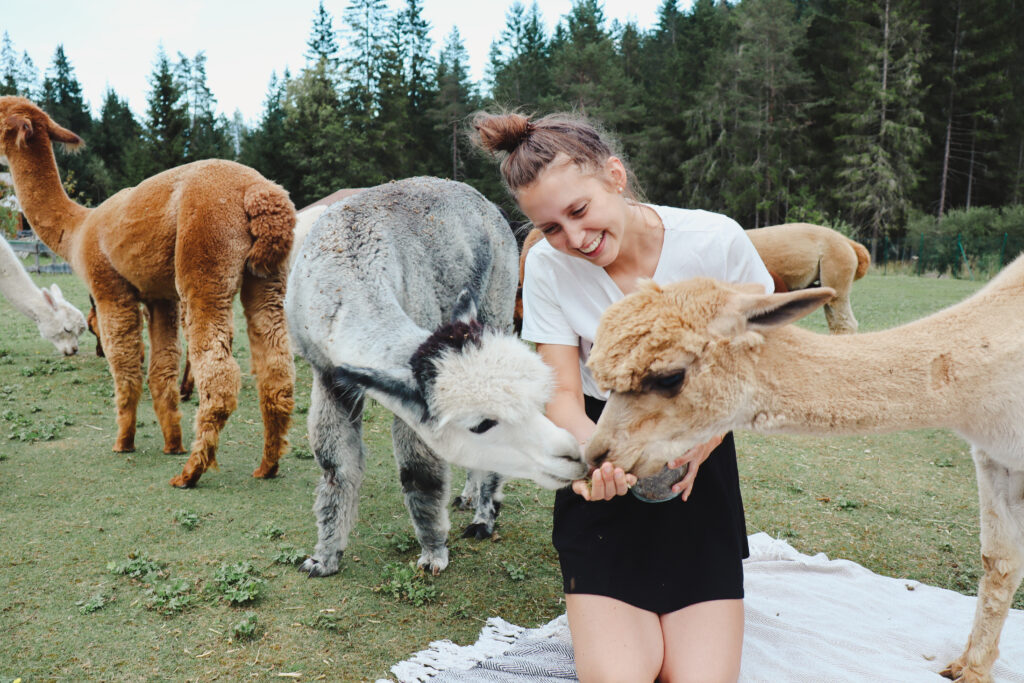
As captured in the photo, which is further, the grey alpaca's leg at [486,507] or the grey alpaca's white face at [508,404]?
the grey alpaca's leg at [486,507]

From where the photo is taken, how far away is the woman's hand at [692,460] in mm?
2088

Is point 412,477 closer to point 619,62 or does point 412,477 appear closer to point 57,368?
point 57,368

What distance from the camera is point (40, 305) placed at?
6.66m

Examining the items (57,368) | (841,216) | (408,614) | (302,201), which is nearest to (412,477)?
(408,614)

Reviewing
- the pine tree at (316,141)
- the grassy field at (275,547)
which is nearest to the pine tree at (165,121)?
the pine tree at (316,141)

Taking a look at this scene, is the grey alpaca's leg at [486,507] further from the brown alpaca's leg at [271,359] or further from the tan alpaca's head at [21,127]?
the tan alpaca's head at [21,127]

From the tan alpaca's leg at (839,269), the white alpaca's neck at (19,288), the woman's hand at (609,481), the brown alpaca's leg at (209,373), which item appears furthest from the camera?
the tan alpaca's leg at (839,269)

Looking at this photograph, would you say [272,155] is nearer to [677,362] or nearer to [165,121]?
[165,121]

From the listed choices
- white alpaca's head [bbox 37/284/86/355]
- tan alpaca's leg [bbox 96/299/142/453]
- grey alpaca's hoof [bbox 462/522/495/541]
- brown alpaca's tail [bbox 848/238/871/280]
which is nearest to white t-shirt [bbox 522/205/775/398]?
grey alpaca's hoof [bbox 462/522/495/541]

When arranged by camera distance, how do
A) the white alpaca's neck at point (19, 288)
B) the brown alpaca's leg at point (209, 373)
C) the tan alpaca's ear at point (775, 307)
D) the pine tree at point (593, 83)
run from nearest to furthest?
the tan alpaca's ear at point (775, 307) → the brown alpaca's leg at point (209, 373) → the white alpaca's neck at point (19, 288) → the pine tree at point (593, 83)

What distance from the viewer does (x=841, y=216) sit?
35750mm

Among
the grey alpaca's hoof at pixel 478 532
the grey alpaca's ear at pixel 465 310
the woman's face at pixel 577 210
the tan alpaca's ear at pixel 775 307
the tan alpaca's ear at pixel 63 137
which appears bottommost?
the grey alpaca's hoof at pixel 478 532

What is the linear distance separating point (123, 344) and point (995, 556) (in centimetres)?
492

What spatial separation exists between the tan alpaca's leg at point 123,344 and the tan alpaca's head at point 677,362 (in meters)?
3.95
